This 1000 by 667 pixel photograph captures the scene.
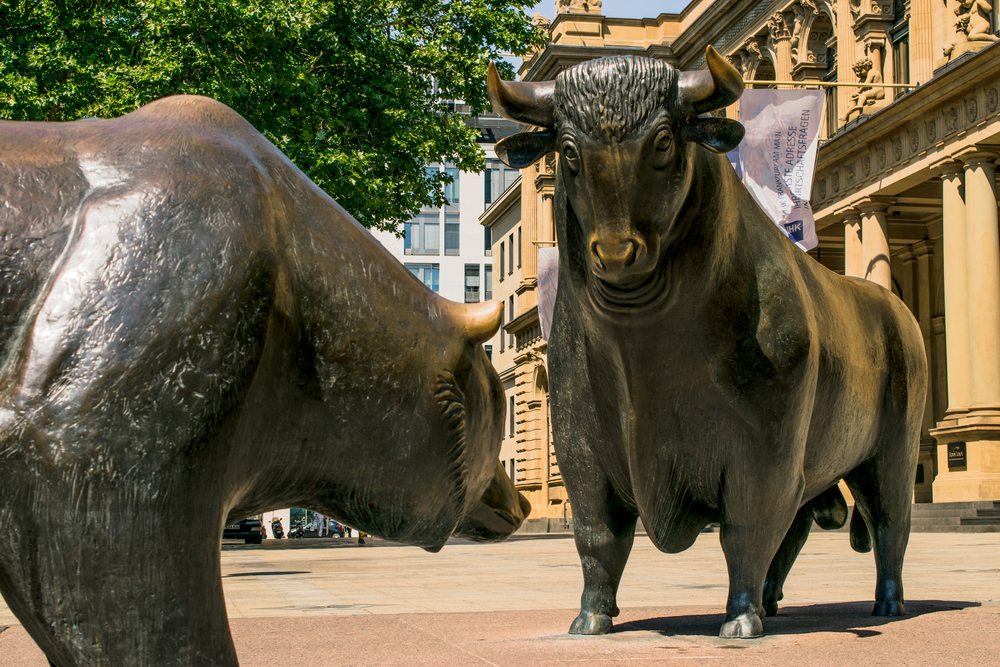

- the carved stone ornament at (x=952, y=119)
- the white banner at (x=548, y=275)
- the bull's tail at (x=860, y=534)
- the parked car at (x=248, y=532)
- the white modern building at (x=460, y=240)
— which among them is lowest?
the parked car at (x=248, y=532)

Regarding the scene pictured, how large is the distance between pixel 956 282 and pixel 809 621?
23.6 metres

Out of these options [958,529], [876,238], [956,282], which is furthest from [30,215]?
[876,238]

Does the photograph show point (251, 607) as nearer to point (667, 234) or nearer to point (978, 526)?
point (667, 234)

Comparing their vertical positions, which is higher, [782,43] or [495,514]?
[782,43]

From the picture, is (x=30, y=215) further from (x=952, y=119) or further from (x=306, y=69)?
(x=952, y=119)

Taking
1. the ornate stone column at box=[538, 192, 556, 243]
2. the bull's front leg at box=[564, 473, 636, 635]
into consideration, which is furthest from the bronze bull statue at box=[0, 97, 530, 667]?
the ornate stone column at box=[538, 192, 556, 243]

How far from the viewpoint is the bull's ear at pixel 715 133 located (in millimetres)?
3426

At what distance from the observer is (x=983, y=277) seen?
83.0ft

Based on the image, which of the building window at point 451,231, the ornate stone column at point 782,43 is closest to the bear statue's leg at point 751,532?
the ornate stone column at point 782,43

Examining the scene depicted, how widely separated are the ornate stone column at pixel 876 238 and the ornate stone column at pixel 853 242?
333mm

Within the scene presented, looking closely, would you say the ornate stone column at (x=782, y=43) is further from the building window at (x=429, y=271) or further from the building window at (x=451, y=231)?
the building window at (x=451, y=231)

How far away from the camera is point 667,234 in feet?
11.5

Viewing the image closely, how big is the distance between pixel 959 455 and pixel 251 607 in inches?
807

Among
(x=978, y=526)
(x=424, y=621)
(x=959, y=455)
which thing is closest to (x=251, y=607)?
(x=424, y=621)
